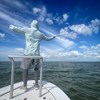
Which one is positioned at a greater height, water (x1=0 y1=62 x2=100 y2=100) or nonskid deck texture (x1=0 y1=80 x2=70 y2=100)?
nonskid deck texture (x1=0 y1=80 x2=70 y2=100)

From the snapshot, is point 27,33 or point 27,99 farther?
point 27,33

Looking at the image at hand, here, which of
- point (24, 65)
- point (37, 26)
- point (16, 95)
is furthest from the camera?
point (37, 26)

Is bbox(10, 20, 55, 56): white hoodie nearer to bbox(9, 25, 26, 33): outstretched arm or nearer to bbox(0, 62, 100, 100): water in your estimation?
bbox(9, 25, 26, 33): outstretched arm

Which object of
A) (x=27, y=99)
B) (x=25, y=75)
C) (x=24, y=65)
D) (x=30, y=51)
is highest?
(x=30, y=51)

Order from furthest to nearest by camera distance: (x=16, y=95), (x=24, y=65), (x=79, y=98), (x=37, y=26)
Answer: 1. (x=79, y=98)
2. (x=37, y=26)
3. (x=24, y=65)
4. (x=16, y=95)

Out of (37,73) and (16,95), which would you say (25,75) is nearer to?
(37,73)

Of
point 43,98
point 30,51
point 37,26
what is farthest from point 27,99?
point 37,26

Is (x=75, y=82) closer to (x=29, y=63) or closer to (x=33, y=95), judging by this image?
(x=29, y=63)

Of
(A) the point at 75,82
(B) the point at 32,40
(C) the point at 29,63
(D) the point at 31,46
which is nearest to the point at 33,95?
(C) the point at 29,63

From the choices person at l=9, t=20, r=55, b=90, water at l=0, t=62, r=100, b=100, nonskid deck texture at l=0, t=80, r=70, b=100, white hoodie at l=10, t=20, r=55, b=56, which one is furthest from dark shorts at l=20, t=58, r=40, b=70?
water at l=0, t=62, r=100, b=100

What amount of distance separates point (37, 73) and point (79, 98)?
5.33m

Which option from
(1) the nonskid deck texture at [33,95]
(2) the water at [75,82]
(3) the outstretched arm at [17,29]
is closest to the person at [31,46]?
(3) the outstretched arm at [17,29]

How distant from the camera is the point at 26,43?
4.49 metres

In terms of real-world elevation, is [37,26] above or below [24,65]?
above
